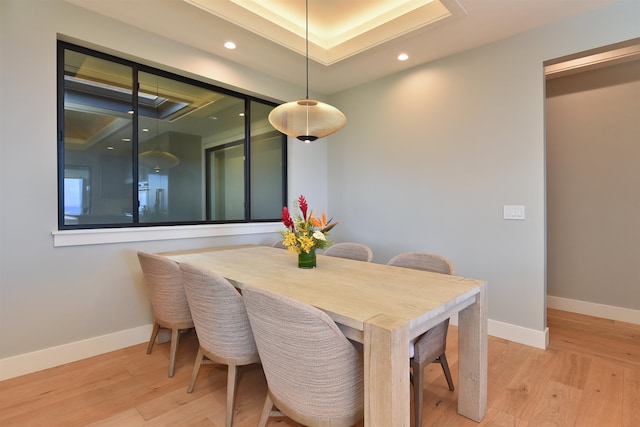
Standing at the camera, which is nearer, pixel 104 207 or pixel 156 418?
pixel 156 418

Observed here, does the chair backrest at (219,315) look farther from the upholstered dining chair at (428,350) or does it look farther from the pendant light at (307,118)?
the pendant light at (307,118)

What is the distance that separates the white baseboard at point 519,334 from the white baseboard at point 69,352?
3.08m

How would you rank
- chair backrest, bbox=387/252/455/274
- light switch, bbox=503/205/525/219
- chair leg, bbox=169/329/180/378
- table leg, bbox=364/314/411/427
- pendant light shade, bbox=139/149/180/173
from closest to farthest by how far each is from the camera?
table leg, bbox=364/314/411/427 < chair backrest, bbox=387/252/455/274 < chair leg, bbox=169/329/180/378 < light switch, bbox=503/205/525/219 < pendant light shade, bbox=139/149/180/173

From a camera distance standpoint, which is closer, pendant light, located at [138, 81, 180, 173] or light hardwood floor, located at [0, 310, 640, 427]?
light hardwood floor, located at [0, 310, 640, 427]

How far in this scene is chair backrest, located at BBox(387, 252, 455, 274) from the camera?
1.92 meters

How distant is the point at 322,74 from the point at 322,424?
3.27 meters

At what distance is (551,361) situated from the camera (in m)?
2.29

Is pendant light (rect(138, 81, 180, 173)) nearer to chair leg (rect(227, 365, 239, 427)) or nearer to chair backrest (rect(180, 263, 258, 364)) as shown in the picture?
chair backrest (rect(180, 263, 258, 364))

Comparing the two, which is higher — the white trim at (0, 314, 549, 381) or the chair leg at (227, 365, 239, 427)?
the chair leg at (227, 365, 239, 427)

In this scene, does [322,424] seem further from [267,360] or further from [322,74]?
[322,74]

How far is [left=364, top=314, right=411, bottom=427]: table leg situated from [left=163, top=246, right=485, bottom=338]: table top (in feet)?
0.22

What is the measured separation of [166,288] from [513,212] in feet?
9.16

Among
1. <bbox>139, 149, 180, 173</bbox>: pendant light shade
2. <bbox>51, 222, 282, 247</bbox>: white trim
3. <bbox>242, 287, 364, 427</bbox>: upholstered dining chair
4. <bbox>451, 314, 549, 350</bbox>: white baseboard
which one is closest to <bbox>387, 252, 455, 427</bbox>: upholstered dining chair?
<bbox>242, 287, 364, 427</bbox>: upholstered dining chair

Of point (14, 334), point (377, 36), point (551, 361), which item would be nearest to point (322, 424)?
point (551, 361)
